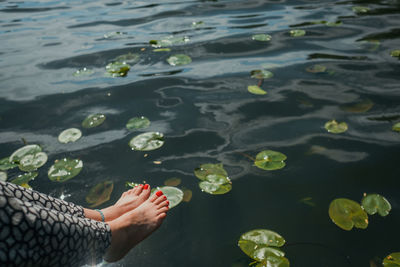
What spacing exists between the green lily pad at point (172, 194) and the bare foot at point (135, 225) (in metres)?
0.04

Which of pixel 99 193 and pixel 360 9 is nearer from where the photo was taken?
pixel 99 193

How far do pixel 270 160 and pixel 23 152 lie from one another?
52.3 inches

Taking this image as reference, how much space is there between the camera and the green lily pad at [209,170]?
131cm

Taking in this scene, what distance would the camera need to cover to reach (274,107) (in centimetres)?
177

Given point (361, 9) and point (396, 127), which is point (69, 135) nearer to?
point (396, 127)

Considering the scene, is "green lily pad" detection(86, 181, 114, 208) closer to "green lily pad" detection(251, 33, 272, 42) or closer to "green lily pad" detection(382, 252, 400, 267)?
"green lily pad" detection(382, 252, 400, 267)

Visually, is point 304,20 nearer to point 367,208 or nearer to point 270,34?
point 270,34

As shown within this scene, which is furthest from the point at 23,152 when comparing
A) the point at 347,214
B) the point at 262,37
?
the point at 262,37

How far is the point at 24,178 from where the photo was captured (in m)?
1.32

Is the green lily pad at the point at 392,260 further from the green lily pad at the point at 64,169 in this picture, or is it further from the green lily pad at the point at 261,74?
the green lily pad at the point at 261,74

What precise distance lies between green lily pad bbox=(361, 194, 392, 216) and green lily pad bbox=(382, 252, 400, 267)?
18cm

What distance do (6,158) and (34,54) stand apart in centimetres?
182

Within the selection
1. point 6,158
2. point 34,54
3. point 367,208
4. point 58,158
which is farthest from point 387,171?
point 34,54

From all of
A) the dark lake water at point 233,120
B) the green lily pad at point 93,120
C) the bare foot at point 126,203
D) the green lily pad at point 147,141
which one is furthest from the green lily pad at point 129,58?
the bare foot at point 126,203
